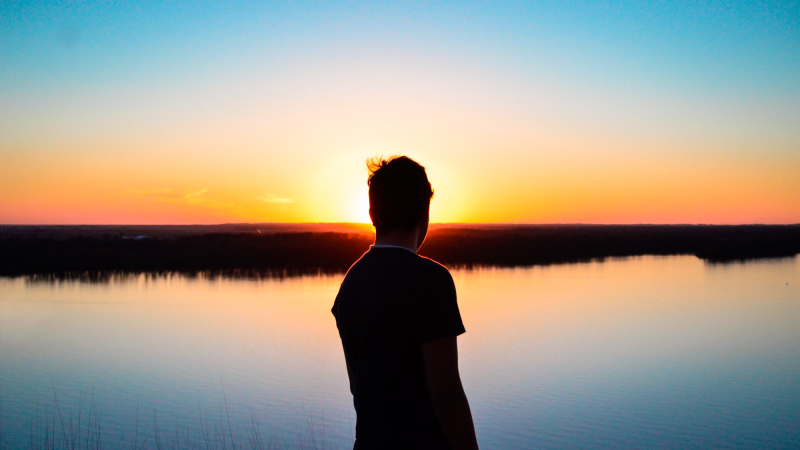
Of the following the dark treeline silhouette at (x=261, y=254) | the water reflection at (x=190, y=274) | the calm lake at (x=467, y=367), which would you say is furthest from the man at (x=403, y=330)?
the dark treeline silhouette at (x=261, y=254)

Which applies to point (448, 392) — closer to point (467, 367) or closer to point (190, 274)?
point (467, 367)

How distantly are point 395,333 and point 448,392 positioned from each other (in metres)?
0.19

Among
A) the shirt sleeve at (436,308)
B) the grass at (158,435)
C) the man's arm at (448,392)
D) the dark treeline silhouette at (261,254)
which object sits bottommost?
the grass at (158,435)

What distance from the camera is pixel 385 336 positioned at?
145 cm

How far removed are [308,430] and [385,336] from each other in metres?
5.35

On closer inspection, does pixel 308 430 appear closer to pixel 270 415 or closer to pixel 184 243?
pixel 270 415

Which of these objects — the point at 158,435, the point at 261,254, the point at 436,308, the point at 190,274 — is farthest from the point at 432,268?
the point at 261,254

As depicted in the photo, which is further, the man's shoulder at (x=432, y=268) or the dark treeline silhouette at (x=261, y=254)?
the dark treeline silhouette at (x=261, y=254)

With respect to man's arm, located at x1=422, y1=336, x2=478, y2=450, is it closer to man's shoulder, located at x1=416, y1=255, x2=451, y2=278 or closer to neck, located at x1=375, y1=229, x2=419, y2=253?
man's shoulder, located at x1=416, y1=255, x2=451, y2=278

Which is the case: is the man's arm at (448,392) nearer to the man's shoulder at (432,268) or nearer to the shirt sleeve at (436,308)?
the shirt sleeve at (436,308)

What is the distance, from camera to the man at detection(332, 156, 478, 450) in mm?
1385

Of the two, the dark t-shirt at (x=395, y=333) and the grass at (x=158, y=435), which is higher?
the dark t-shirt at (x=395, y=333)

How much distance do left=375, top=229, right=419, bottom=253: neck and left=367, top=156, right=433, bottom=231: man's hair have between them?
1 cm

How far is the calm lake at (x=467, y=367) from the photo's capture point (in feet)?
21.1
